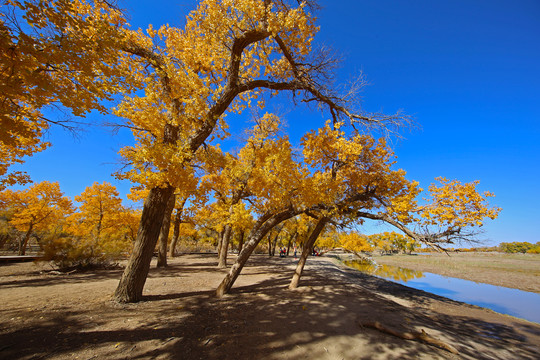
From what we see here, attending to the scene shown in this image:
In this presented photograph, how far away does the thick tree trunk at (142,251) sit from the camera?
5.20 meters

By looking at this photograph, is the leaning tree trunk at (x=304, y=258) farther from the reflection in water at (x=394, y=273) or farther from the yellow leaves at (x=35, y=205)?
the yellow leaves at (x=35, y=205)

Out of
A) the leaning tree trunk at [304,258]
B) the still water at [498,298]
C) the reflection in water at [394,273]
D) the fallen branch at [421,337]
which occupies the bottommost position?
the reflection in water at [394,273]

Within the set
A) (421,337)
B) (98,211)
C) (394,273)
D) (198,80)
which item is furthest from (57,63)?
(394,273)

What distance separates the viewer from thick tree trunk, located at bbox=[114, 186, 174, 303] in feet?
17.1

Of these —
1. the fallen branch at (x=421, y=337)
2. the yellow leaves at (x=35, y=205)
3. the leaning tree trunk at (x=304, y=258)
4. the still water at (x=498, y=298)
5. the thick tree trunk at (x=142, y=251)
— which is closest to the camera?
the fallen branch at (x=421, y=337)

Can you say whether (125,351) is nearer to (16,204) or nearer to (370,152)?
(370,152)

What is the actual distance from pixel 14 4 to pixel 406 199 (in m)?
8.92

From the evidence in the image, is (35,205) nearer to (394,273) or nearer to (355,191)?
(355,191)

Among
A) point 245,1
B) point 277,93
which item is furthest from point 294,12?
point 277,93

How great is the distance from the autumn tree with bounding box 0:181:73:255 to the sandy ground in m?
15.5

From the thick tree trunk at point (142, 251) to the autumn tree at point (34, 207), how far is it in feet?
69.5

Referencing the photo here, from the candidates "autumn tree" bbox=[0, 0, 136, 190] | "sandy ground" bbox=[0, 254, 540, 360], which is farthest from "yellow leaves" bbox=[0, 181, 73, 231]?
"autumn tree" bbox=[0, 0, 136, 190]

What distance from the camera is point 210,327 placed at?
4242 millimetres

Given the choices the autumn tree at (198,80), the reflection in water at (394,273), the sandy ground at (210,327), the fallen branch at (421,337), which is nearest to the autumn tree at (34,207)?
the sandy ground at (210,327)
